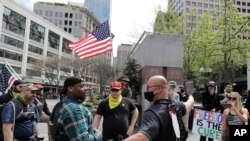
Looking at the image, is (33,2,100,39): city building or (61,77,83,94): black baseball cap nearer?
(61,77,83,94): black baseball cap

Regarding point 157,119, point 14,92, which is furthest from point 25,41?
point 157,119

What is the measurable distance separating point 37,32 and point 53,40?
1059cm

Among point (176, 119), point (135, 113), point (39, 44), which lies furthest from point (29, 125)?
point (39, 44)

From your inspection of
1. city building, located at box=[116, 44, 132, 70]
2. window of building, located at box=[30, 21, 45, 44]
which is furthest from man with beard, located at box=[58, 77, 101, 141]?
window of building, located at box=[30, 21, 45, 44]

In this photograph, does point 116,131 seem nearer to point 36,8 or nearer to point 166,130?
point 166,130

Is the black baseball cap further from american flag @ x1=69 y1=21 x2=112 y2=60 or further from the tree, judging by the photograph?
the tree

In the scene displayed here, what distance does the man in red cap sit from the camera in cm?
629

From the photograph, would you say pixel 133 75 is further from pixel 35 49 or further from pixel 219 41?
pixel 35 49

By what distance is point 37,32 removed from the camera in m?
86.1

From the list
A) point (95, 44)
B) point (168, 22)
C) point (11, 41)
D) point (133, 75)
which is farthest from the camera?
point (11, 41)

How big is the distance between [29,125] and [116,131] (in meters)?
1.65

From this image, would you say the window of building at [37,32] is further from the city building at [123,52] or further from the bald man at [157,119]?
the bald man at [157,119]

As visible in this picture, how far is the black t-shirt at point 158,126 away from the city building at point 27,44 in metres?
63.2

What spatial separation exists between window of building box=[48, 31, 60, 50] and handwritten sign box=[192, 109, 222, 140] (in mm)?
87801
